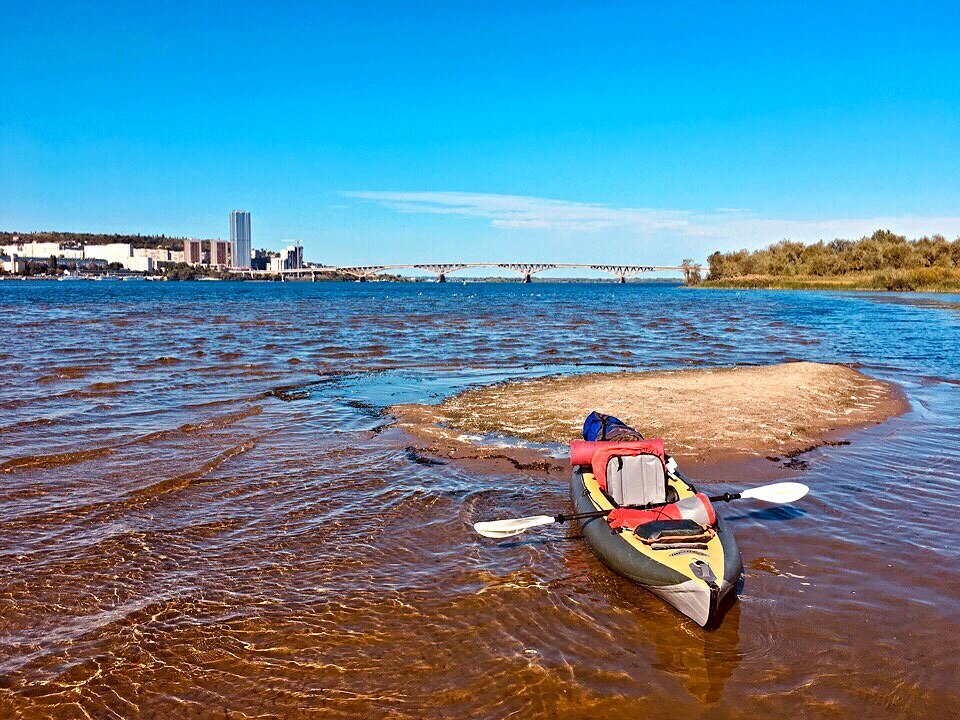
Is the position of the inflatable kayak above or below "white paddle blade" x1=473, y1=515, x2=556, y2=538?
above

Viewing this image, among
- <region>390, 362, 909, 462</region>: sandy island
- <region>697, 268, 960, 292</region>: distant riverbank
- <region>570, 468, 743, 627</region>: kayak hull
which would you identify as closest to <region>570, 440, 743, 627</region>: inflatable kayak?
<region>570, 468, 743, 627</region>: kayak hull

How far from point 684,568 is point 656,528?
656 millimetres

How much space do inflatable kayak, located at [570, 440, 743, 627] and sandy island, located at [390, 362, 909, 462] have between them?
388 cm

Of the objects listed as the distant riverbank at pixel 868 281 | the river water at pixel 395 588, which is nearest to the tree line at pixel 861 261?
the distant riverbank at pixel 868 281

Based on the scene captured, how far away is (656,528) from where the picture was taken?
6773 millimetres

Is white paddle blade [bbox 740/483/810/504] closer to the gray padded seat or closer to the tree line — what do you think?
the gray padded seat

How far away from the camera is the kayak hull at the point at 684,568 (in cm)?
593

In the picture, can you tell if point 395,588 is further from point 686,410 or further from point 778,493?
point 686,410

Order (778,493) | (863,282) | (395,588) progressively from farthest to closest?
(863,282)
(778,493)
(395,588)

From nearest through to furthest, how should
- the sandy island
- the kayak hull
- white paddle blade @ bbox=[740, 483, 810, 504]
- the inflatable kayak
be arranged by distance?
the kayak hull, the inflatable kayak, white paddle blade @ bbox=[740, 483, 810, 504], the sandy island

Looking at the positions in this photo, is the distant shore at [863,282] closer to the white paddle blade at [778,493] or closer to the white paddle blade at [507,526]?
the white paddle blade at [778,493]

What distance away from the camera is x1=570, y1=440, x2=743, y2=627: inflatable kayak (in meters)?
6.08

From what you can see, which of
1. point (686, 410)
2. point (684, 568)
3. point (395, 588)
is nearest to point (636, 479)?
point (684, 568)

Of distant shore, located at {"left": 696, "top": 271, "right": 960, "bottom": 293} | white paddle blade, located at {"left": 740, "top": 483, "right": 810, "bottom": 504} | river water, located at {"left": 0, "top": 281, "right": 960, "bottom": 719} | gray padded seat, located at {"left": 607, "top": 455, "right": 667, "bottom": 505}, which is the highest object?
distant shore, located at {"left": 696, "top": 271, "right": 960, "bottom": 293}
